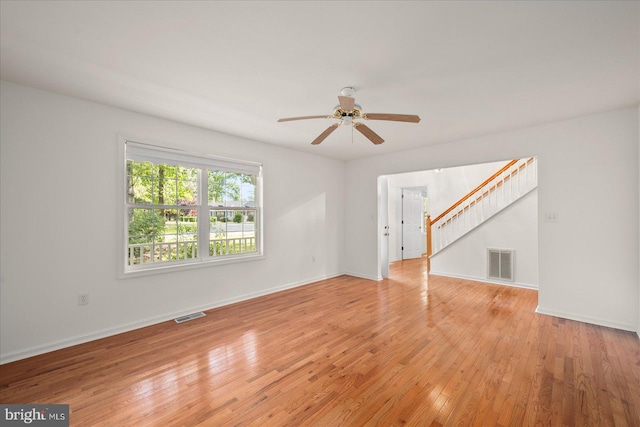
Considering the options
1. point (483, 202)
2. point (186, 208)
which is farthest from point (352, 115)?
point (483, 202)

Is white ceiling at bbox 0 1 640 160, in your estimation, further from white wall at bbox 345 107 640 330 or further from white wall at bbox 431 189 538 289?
white wall at bbox 431 189 538 289

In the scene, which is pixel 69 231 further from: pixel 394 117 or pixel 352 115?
pixel 394 117

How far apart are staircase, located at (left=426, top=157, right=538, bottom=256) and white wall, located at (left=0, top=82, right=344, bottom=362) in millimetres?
4759

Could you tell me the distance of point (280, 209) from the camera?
4754mm

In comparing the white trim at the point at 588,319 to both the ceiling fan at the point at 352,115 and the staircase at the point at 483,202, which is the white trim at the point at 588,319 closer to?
the staircase at the point at 483,202

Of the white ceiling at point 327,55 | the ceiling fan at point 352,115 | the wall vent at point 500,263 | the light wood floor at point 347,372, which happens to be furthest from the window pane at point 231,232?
the wall vent at point 500,263

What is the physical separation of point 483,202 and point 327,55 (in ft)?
16.1

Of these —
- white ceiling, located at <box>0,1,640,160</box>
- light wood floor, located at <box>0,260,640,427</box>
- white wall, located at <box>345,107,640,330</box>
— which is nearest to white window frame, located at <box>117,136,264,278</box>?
white ceiling, located at <box>0,1,640,160</box>

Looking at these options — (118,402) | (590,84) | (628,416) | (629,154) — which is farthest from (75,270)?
(629,154)

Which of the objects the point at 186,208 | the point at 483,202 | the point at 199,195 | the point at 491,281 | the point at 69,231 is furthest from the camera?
the point at 483,202

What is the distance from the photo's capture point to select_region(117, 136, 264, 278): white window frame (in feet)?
10.2

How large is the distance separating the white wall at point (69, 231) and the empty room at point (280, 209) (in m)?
0.02

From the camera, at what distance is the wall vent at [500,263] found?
16.6 ft

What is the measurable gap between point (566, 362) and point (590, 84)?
102 inches
